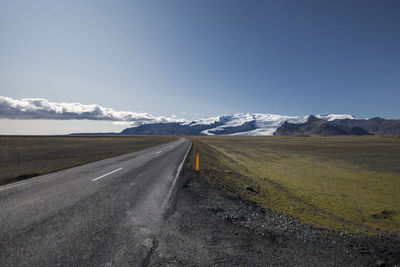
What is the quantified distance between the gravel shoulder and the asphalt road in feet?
1.74

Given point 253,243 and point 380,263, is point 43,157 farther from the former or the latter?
point 380,263

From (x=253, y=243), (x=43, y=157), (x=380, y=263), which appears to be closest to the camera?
(x=380, y=263)

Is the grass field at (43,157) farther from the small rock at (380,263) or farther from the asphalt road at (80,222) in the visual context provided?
the small rock at (380,263)

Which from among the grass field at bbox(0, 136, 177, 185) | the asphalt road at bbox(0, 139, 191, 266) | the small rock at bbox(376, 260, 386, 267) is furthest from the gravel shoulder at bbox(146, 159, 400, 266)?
the grass field at bbox(0, 136, 177, 185)

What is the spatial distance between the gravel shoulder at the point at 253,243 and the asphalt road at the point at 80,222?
20.9 inches

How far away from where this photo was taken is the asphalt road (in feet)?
10.3

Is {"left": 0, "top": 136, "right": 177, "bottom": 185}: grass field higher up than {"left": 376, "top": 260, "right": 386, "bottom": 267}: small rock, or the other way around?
{"left": 376, "top": 260, "right": 386, "bottom": 267}: small rock

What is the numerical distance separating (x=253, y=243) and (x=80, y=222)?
4.38 metres

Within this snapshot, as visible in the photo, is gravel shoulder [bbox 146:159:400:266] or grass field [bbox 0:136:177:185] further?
grass field [bbox 0:136:177:185]

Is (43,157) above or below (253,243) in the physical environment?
below

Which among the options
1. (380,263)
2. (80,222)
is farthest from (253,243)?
(80,222)

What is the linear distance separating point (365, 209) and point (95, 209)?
10.9 meters

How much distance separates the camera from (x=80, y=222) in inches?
174

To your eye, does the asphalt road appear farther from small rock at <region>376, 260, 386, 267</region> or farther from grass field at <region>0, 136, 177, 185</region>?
small rock at <region>376, 260, 386, 267</region>
